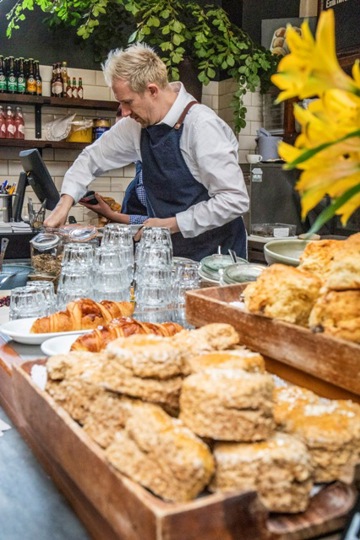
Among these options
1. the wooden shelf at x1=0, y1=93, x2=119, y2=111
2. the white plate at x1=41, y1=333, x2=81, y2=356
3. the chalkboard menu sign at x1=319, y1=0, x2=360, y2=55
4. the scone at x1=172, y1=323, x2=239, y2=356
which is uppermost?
the chalkboard menu sign at x1=319, y1=0, x2=360, y2=55

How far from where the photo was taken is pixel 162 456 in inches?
28.3

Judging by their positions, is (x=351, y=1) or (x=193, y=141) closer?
(x=193, y=141)

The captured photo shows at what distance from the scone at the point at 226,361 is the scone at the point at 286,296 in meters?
0.16

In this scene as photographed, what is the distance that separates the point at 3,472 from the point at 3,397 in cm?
30

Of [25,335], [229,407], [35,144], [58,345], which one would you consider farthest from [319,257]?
[35,144]

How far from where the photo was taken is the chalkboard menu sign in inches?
174

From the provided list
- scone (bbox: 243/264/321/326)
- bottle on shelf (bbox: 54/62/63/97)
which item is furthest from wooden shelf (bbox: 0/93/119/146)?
scone (bbox: 243/264/321/326)

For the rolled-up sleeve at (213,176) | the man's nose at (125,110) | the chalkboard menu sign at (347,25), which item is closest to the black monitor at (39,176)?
the man's nose at (125,110)

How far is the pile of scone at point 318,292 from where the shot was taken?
95cm

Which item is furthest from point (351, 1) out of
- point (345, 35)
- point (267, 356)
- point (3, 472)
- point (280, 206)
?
point (3, 472)

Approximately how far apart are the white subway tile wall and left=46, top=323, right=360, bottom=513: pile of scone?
16.7 ft

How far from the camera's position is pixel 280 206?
522 cm

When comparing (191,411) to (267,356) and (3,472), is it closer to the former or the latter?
(267,356)

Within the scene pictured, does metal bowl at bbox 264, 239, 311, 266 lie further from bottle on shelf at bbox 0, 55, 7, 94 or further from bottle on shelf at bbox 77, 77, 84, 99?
bottle on shelf at bbox 77, 77, 84, 99
